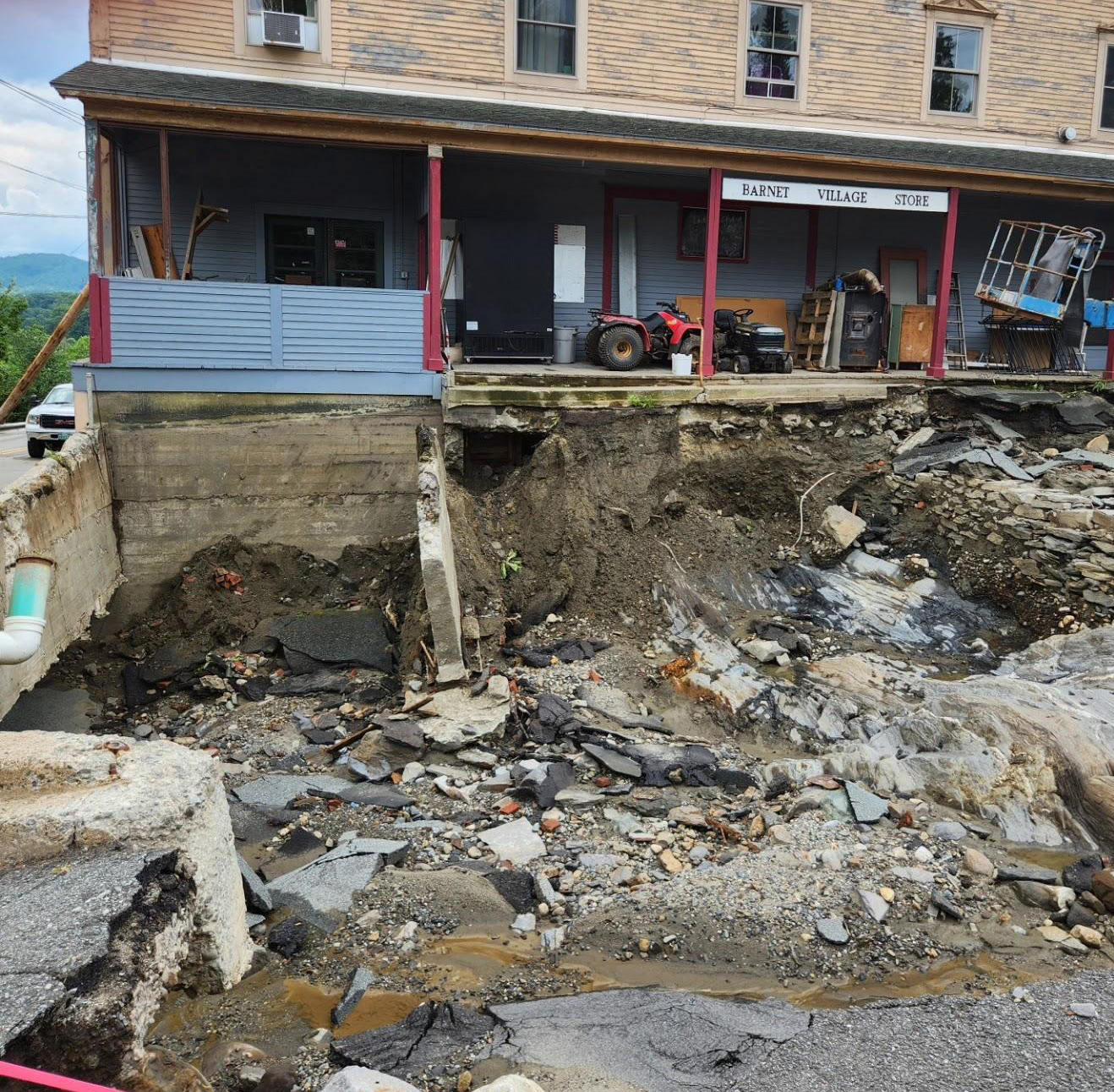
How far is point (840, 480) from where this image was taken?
13.2 m

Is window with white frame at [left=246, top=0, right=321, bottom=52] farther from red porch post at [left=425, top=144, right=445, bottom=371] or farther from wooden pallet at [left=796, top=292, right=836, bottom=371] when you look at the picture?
wooden pallet at [left=796, top=292, right=836, bottom=371]

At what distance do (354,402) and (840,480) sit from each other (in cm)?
658

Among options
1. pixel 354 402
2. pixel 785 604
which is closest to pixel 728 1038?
pixel 785 604

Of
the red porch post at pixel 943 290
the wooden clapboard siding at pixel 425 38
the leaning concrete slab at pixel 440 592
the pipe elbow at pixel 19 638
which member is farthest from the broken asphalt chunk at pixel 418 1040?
the wooden clapboard siding at pixel 425 38

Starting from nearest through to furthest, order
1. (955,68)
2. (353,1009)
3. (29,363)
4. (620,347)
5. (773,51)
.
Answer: (353,1009)
(620,347)
(773,51)
(955,68)
(29,363)

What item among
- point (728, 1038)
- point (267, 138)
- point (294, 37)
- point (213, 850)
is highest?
point (294, 37)

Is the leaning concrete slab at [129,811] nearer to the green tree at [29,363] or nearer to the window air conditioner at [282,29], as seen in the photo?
the window air conditioner at [282,29]

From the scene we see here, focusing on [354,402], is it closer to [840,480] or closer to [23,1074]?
[840,480]

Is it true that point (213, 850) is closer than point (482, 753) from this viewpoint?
Yes

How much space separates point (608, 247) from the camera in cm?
1614

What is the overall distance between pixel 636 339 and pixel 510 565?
457cm

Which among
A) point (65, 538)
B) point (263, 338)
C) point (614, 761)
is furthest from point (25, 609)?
point (263, 338)

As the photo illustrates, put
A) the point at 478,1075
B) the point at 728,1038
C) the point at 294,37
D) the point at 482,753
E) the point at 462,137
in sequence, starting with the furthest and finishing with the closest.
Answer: the point at 294,37 → the point at 462,137 → the point at 482,753 → the point at 728,1038 → the point at 478,1075

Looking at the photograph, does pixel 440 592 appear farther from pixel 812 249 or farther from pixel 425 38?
pixel 812 249
